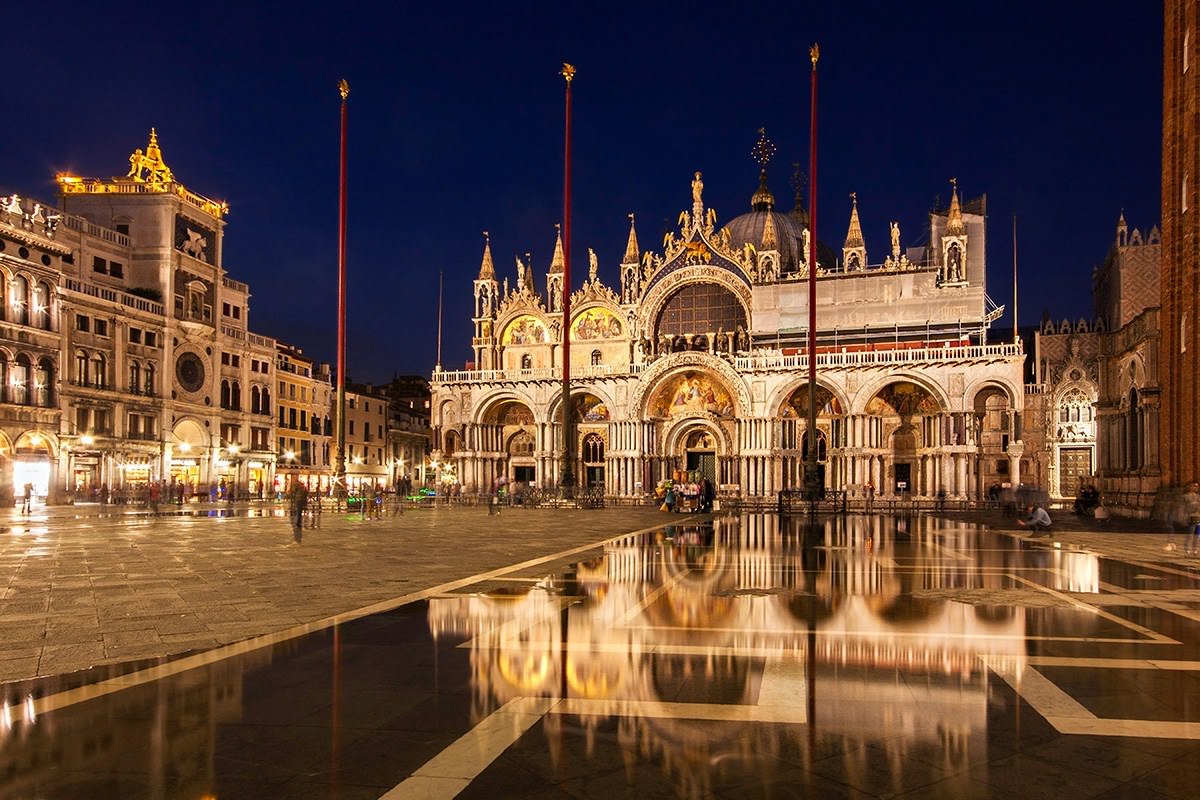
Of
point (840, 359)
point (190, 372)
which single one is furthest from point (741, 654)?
point (190, 372)

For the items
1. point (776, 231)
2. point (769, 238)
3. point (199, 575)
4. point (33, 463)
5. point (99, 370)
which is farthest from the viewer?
point (776, 231)

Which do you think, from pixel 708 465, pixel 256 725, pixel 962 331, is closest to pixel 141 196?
pixel 708 465

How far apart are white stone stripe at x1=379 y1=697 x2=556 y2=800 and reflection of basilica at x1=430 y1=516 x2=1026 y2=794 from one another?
17 cm

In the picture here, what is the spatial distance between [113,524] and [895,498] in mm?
41262

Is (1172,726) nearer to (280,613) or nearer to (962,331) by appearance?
(280,613)

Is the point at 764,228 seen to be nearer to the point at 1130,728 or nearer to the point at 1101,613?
the point at 1101,613

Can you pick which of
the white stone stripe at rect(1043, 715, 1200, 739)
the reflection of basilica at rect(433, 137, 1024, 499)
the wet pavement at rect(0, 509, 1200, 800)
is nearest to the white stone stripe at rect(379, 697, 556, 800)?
the wet pavement at rect(0, 509, 1200, 800)

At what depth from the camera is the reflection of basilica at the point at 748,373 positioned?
2122 inches

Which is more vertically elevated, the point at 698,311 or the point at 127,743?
the point at 698,311

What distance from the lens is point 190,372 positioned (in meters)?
60.3

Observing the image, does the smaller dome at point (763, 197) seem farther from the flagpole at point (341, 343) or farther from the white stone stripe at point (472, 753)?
the white stone stripe at point (472, 753)

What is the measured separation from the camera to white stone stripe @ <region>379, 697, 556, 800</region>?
4977mm

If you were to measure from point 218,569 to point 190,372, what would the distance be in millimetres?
49653

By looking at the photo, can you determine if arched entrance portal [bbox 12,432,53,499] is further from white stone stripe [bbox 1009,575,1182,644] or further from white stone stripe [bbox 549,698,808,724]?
white stone stripe [bbox 549,698,808,724]
